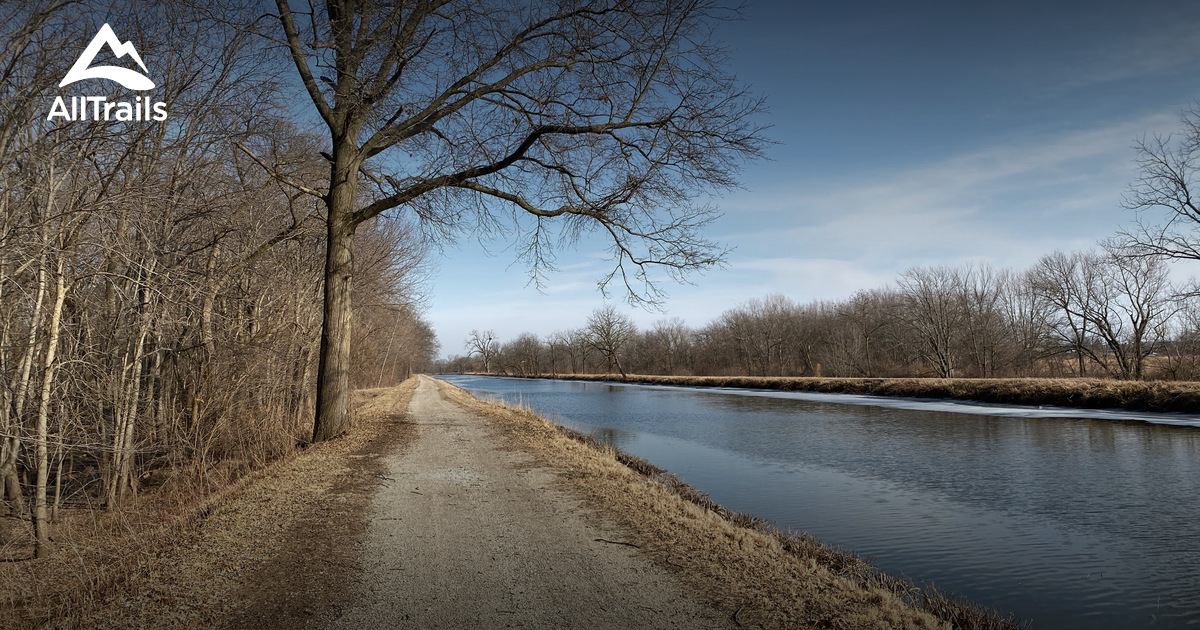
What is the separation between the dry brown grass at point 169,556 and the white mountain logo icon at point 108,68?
15.0ft

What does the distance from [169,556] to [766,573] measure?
15.6ft

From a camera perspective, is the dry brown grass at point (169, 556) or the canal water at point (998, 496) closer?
the dry brown grass at point (169, 556)

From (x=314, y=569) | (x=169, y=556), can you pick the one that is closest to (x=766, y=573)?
(x=314, y=569)

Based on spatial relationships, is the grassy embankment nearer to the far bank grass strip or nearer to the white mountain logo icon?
the far bank grass strip

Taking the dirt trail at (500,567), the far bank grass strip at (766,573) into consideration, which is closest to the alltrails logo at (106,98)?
the dirt trail at (500,567)

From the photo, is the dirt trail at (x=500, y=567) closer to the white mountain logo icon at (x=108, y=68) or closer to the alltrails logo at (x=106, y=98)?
the alltrails logo at (x=106, y=98)

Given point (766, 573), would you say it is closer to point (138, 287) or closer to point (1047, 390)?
point (138, 287)

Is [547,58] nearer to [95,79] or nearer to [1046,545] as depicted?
[95,79]

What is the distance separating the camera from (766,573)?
15.6ft

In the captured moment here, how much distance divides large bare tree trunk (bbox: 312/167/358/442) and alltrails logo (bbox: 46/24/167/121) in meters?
→ 3.27

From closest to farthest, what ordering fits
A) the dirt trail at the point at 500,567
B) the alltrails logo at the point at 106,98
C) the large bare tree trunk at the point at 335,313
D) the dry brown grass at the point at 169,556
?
the dirt trail at the point at 500,567 → the dry brown grass at the point at 169,556 → the alltrails logo at the point at 106,98 → the large bare tree trunk at the point at 335,313

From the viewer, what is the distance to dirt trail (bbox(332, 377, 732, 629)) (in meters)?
3.99

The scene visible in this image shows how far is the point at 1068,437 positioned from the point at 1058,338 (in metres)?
31.3

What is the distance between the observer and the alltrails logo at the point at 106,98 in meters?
6.24
